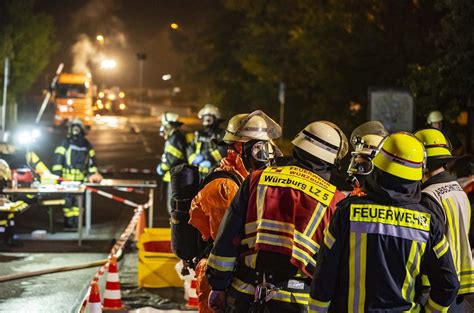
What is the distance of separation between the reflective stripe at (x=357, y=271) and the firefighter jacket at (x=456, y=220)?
797 mm

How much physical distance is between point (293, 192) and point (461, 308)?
1231 mm

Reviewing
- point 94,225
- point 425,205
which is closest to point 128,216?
point 94,225

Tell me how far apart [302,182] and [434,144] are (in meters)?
1.39

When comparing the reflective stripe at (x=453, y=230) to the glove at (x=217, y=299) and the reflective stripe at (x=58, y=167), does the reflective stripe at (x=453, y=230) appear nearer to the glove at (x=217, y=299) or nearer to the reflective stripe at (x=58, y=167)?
the glove at (x=217, y=299)

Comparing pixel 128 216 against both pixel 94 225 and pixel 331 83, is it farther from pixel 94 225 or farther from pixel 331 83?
pixel 331 83

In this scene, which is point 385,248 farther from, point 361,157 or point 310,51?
point 310,51

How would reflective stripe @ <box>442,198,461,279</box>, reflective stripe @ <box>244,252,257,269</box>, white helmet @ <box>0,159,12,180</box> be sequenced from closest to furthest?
reflective stripe @ <box>244,252,257,269</box>
reflective stripe @ <box>442,198,461,279</box>
white helmet @ <box>0,159,12,180</box>

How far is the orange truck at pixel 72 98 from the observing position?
40.7m

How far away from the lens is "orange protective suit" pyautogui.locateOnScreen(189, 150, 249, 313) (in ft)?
17.1

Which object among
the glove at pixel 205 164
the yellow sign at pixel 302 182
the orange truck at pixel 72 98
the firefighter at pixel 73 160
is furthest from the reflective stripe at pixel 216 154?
the orange truck at pixel 72 98

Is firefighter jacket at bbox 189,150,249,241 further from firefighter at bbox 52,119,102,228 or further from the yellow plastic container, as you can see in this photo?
firefighter at bbox 52,119,102,228

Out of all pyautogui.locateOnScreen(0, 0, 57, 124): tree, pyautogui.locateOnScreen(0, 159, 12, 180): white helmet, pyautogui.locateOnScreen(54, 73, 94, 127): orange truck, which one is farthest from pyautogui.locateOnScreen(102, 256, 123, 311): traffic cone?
pyautogui.locateOnScreen(54, 73, 94, 127): orange truck

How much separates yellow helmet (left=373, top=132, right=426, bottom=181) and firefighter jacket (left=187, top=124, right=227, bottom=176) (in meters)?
7.86

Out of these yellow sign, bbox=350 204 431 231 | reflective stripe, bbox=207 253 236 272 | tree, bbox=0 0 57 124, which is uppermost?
tree, bbox=0 0 57 124
